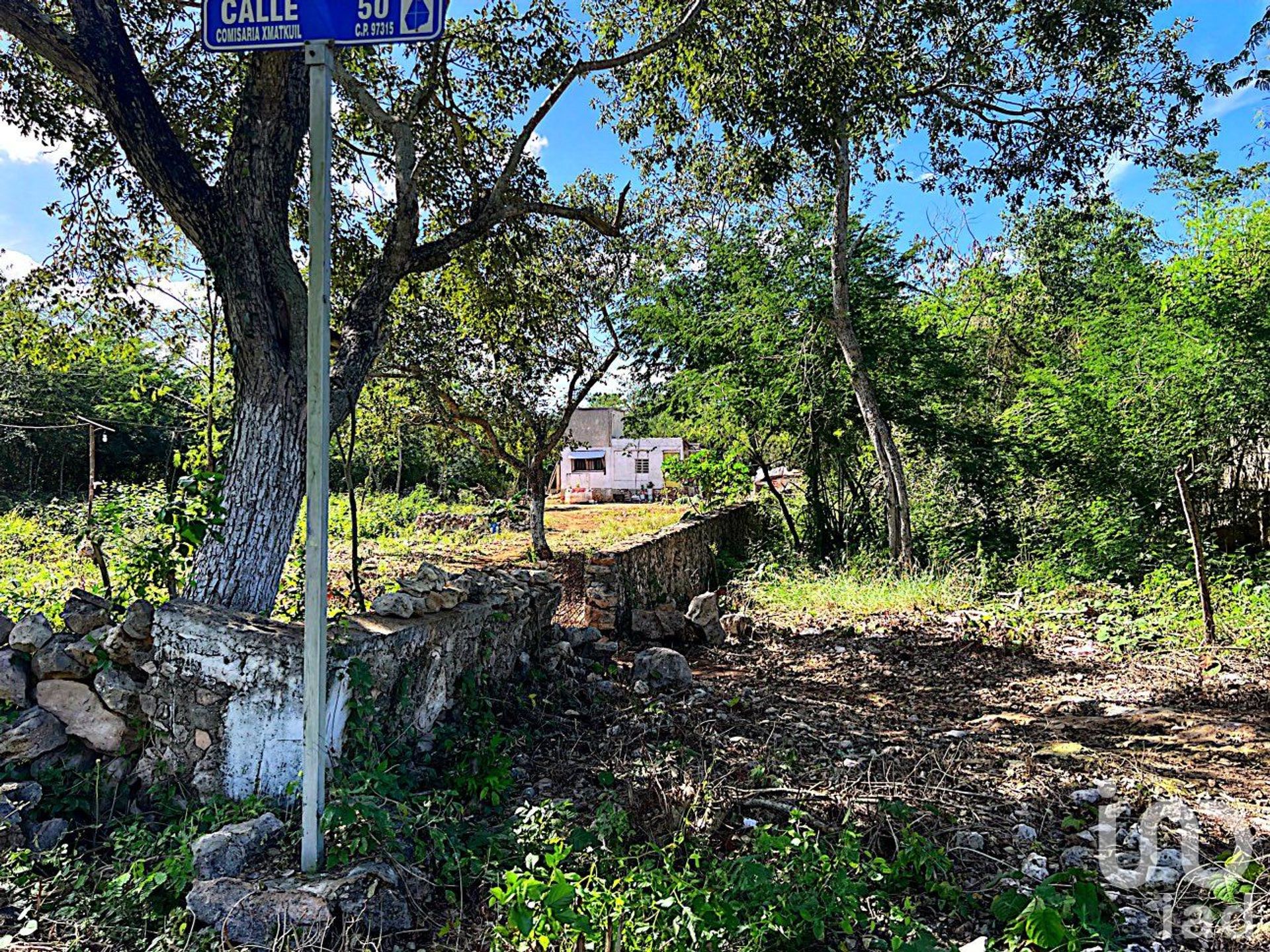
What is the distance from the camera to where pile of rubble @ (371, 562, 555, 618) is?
131 inches

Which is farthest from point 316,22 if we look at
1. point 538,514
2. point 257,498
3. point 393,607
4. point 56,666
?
point 538,514

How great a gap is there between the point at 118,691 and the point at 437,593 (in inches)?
50.7

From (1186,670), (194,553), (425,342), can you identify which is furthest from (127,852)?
(425,342)

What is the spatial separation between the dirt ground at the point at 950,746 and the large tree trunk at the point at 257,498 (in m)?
1.47

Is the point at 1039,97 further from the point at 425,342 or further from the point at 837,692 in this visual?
the point at 425,342

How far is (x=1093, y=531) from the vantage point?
293 inches

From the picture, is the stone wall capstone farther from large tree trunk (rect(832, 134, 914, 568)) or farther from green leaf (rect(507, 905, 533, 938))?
large tree trunk (rect(832, 134, 914, 568))

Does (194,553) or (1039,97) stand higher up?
(1039,97)

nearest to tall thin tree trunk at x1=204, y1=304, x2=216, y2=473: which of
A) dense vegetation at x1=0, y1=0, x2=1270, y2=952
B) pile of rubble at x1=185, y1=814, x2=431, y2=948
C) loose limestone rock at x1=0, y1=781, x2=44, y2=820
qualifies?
dense vegetation at x1=0, y1=0, x2=1270, y2=952

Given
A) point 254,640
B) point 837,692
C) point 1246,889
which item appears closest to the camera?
point 1246,889

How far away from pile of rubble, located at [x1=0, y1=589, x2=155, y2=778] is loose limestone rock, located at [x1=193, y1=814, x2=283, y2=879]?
2.60 ft

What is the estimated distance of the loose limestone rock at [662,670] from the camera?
15.1 feet

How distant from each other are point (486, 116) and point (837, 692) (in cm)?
460

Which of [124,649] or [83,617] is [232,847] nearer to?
[124,649]
